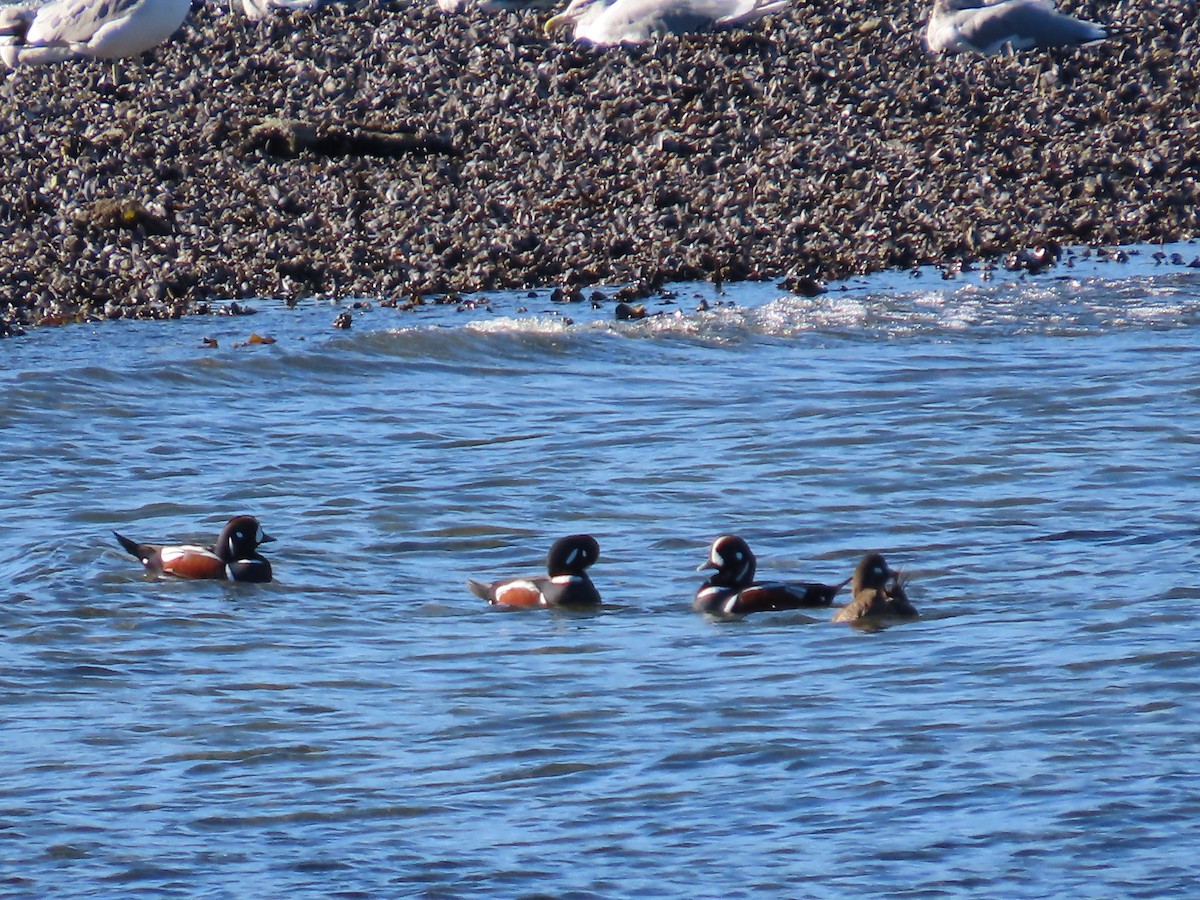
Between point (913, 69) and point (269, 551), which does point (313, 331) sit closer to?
point (269, 551)

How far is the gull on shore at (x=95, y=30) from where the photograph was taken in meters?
22.8

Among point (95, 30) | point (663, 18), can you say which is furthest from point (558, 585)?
point (95, 30)

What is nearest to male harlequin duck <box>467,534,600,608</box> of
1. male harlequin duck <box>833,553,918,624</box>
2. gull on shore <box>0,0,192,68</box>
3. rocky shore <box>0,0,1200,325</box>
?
male harlequin duck <box>833,553,918,624</box>

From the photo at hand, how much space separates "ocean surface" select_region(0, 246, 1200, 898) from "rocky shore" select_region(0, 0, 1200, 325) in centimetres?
104

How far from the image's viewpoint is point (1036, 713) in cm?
817

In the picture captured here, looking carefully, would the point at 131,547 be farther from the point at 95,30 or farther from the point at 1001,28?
the point at 1001,28

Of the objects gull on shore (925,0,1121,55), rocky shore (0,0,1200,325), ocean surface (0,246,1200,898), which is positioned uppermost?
gull on shore (925,0,1121,55)

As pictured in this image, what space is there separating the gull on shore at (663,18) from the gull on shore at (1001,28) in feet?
5.81

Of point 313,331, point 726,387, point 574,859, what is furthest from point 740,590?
point 313,331

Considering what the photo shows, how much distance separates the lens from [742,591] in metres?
9.94

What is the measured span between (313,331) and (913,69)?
838 centimetres

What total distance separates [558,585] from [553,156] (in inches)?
424

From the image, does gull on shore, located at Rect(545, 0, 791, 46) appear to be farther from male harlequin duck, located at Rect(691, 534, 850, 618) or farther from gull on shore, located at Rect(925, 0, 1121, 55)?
male harlequin duck, located at Rect(691, 534, 850, 618)

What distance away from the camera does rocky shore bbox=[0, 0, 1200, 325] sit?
1858 cm
